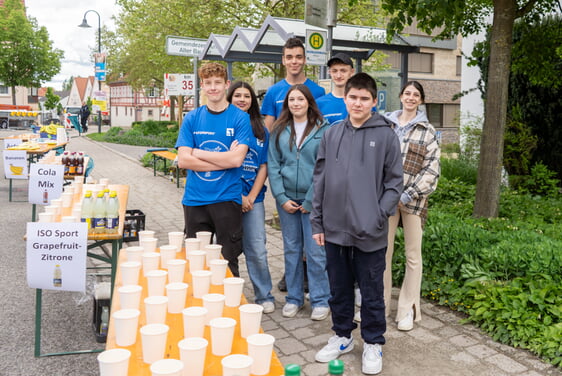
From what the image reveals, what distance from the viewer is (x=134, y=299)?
245cm

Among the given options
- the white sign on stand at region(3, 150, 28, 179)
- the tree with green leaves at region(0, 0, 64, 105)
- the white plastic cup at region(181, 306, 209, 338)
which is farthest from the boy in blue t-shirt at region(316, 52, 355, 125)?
the tree with green leaves at region(0, 0, 64, 105)

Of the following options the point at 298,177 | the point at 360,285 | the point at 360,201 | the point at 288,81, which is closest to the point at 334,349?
the point at 360,285

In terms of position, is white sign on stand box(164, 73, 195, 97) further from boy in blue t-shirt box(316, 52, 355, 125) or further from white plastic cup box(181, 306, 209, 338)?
white plastic cup box(181, 306, 209, 338)

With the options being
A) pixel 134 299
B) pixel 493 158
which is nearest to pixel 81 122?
pixel 493 158

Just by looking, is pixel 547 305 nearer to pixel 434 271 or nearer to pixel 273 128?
pixel 434 271

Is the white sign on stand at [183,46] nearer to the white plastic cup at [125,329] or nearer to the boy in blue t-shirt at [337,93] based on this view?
the boy in blue t-shirt at [337,93]

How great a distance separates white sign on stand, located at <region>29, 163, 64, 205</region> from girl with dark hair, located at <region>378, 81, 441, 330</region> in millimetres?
4200

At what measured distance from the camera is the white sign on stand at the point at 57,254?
12.8ft

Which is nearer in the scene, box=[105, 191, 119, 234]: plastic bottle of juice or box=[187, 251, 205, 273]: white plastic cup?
box=[187, 251, 205, 273]: white plastic cup

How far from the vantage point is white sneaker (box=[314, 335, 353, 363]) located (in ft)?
12.7

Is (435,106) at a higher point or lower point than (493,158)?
higher

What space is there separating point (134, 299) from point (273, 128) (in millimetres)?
2404

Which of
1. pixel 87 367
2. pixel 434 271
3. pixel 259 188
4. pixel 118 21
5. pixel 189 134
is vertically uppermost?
pixel 118 21

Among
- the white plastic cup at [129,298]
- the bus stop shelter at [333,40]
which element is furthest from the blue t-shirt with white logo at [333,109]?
the bus stop shelter at [333,40]
